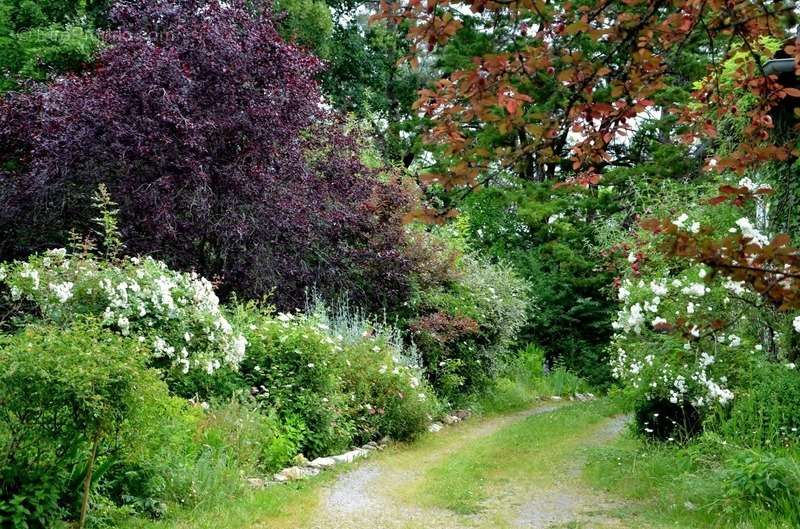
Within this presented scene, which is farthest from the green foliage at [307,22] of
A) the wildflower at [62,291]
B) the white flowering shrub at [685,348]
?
the wildflower at [62,291]

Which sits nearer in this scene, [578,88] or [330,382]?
[578,88]

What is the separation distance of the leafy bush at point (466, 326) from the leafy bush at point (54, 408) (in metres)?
7.14

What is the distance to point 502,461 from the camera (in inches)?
302

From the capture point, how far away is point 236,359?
7.02 metres

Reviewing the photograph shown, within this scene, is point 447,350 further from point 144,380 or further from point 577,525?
point 144,380

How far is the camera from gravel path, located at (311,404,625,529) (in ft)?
17.7

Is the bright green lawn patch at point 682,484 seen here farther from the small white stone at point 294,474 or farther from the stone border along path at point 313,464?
the small white stone at point 294,474

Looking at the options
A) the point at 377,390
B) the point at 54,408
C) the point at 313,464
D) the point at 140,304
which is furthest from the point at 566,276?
the point at 54,408

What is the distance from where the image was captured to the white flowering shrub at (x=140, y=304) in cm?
639

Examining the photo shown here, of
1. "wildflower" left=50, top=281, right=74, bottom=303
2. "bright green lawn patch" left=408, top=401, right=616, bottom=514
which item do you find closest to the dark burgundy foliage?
"wildflower" left=50, top=281, right=74, bottom=303

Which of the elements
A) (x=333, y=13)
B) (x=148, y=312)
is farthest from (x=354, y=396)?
(x=333, y=13)

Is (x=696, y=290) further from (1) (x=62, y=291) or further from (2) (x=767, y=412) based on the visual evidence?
(1) (x=62, y=291)

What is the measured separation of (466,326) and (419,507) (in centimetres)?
591

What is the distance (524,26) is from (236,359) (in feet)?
16.9
